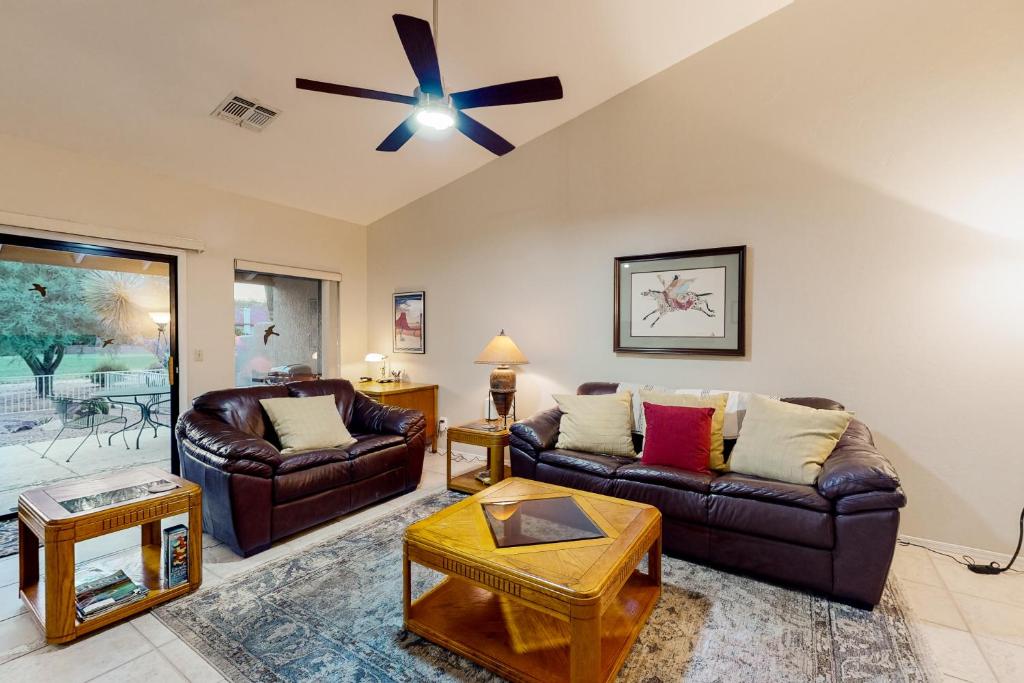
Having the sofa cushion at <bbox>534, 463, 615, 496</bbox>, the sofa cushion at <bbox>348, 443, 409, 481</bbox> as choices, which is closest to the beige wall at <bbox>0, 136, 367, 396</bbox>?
the sofa cushion at <bbox>348, 443, 409, 481</bbox>

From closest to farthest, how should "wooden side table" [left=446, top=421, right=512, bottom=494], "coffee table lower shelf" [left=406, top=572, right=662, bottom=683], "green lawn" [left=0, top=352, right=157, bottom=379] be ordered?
1. "coffee table lower shelf" [left=406, top=572, right=662, bottom=683]
2. "green lawn" [left=0, top=352, right=157, bottom=379]
3. "wooden side table" [left=446, top=421, right=512, bottom=494]

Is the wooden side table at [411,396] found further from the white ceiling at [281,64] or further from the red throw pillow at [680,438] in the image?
the red throw pillow at [680,438]

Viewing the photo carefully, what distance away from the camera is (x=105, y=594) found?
6.83 ft

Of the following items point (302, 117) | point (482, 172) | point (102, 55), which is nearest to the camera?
point (102, 55)

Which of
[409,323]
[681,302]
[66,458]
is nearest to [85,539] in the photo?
[66,458]

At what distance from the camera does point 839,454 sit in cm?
245

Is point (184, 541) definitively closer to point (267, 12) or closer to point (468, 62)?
point (267, 12)

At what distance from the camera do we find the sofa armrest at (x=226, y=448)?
2.65 metres

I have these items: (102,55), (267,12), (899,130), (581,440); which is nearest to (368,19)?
(267,12)

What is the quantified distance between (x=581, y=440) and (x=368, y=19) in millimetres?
2915

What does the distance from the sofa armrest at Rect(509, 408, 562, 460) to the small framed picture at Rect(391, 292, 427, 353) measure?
2.02 meters

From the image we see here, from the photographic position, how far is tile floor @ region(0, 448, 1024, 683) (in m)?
1.77

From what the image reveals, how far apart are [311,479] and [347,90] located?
2.25 m

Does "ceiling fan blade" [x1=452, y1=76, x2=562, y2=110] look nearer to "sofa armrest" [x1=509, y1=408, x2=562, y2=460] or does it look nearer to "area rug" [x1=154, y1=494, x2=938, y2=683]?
"sofa armrest" [x1=509, y1=408, x2=562, y2=460]
